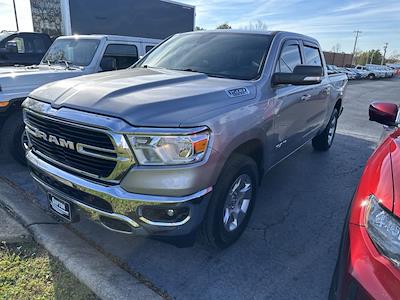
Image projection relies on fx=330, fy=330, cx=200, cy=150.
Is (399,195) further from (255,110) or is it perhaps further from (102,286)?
(102,286)

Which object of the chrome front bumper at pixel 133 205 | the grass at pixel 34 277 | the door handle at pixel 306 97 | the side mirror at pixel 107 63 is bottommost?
the grass at pixel 34 277

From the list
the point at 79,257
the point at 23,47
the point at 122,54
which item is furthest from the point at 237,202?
the point at 23,47

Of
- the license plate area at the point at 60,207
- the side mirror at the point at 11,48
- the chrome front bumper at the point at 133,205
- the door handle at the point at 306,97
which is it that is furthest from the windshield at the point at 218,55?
the side mirror at the point at 11,48

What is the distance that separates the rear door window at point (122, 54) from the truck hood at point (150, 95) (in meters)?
2.88

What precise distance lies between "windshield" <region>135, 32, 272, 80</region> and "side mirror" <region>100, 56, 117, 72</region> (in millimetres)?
1811

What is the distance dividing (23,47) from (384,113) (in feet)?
26.5

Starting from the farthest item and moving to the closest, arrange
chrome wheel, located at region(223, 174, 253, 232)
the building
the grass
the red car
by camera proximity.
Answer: the building
chrome wheel, located at region(223, 174, 253, 232)
the grass
the red car

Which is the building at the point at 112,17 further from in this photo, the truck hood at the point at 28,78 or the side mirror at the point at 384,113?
the side mirror at the point at 384,113

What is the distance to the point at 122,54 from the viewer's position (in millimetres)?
6027

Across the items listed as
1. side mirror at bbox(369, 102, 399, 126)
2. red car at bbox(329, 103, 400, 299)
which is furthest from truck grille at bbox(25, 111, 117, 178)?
side mirror at bbox(369, 102, 399, 126)

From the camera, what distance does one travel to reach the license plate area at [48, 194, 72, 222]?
2.48m

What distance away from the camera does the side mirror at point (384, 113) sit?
9.49 feet

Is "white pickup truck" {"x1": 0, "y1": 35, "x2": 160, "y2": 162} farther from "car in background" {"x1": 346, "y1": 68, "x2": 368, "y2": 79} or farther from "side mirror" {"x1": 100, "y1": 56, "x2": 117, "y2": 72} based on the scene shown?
"car in background" {"x1": 346, "y1": 68, "x2": 368, "y2": 79}

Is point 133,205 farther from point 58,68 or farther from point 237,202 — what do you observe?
point 58,68
